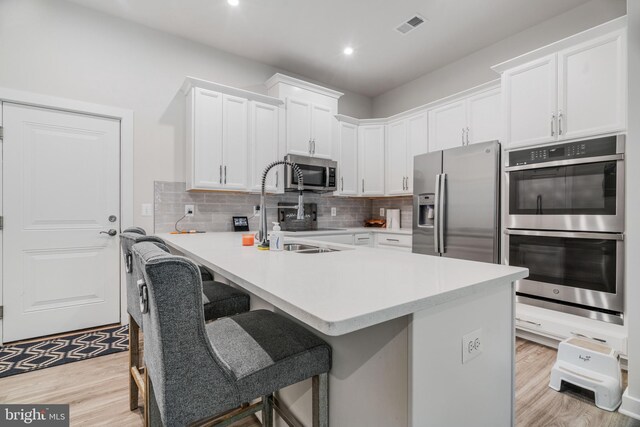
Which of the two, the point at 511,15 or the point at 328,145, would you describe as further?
the point at 328,145

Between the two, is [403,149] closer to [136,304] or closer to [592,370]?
[592,370]

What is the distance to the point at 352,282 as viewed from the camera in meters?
0.96

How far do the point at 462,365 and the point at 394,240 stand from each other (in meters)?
2.89

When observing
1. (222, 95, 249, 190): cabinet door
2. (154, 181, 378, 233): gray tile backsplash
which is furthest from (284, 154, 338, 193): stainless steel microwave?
(222, 95, 249, 190): cabinet door

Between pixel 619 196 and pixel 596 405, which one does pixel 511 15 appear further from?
pixel 596 405

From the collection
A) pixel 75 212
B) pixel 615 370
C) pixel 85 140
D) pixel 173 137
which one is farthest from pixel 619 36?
pixel 75 212

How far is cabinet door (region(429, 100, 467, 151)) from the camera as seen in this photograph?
3.34 metres

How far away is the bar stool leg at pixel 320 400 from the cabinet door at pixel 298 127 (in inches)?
113

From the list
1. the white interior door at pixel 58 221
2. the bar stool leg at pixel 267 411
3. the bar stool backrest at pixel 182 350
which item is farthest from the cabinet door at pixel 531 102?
the white interior door at pixel 58 221

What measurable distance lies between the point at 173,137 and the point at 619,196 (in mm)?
3736

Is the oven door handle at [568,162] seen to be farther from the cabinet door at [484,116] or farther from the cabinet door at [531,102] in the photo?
the cabinet door at [484,116]

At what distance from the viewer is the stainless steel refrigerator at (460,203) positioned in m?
2.76

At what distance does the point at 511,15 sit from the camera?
2.88 meters

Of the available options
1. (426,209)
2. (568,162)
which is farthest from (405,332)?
(426,209)
